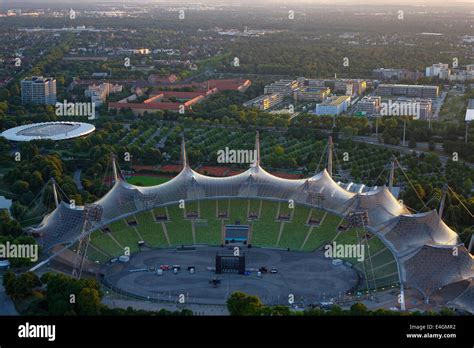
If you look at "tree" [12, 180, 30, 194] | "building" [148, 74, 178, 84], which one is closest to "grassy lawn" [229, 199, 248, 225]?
"tree" [12, 180, 30, 194]

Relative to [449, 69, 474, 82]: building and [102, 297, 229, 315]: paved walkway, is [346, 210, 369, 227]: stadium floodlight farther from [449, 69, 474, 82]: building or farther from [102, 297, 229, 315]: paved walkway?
[449, 69, 474, 82]: building

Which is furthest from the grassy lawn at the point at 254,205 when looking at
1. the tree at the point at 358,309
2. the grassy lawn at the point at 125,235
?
the tree at the point at 358,309

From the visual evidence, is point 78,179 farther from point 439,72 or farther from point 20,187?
point 439,72

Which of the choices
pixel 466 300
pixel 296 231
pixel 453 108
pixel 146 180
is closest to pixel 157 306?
pixel 296 231

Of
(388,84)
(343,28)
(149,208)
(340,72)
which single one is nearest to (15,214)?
(149,208)

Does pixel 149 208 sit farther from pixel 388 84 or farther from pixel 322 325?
pixel 388 84
